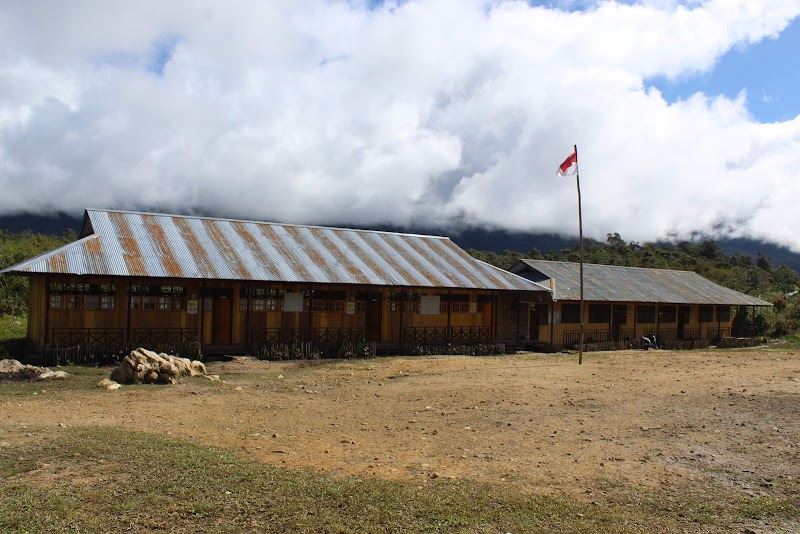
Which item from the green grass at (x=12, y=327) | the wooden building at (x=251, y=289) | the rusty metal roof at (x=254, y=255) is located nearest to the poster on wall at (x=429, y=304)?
the wooden building at (x=251, y=289)

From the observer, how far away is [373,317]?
23.5m

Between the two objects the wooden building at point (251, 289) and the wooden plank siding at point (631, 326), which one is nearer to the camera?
the wooden building at point (251, 289)

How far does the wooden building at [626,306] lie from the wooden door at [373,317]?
710 centimetres

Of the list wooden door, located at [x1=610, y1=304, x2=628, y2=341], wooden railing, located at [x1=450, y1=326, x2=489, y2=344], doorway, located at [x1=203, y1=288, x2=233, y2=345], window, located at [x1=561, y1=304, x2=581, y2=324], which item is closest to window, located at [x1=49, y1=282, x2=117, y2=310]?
doorway, located at [x1=203, y1=288, x2=233, y2=345]

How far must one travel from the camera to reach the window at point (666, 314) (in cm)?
3184

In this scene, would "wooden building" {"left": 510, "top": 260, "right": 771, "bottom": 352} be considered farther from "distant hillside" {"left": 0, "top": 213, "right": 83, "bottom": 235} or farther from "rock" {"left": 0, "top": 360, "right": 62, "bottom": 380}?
"distant hillside" {"left": 0, "top": 213, "right": 83, "bottom": 235}

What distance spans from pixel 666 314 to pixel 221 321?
22194 millimetres

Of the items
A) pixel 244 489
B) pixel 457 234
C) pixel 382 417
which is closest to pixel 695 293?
pixel 382 417

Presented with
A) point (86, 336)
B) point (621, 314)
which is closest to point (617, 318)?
point (621, 314)

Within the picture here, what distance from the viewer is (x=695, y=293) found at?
109ft

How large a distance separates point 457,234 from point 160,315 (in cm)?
8465

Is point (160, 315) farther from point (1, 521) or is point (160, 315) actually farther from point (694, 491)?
point (694, 491)

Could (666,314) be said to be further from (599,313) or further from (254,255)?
(254,255)

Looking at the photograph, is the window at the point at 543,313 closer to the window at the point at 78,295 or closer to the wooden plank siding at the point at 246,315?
the wooden plank siding at the point at 246,315
